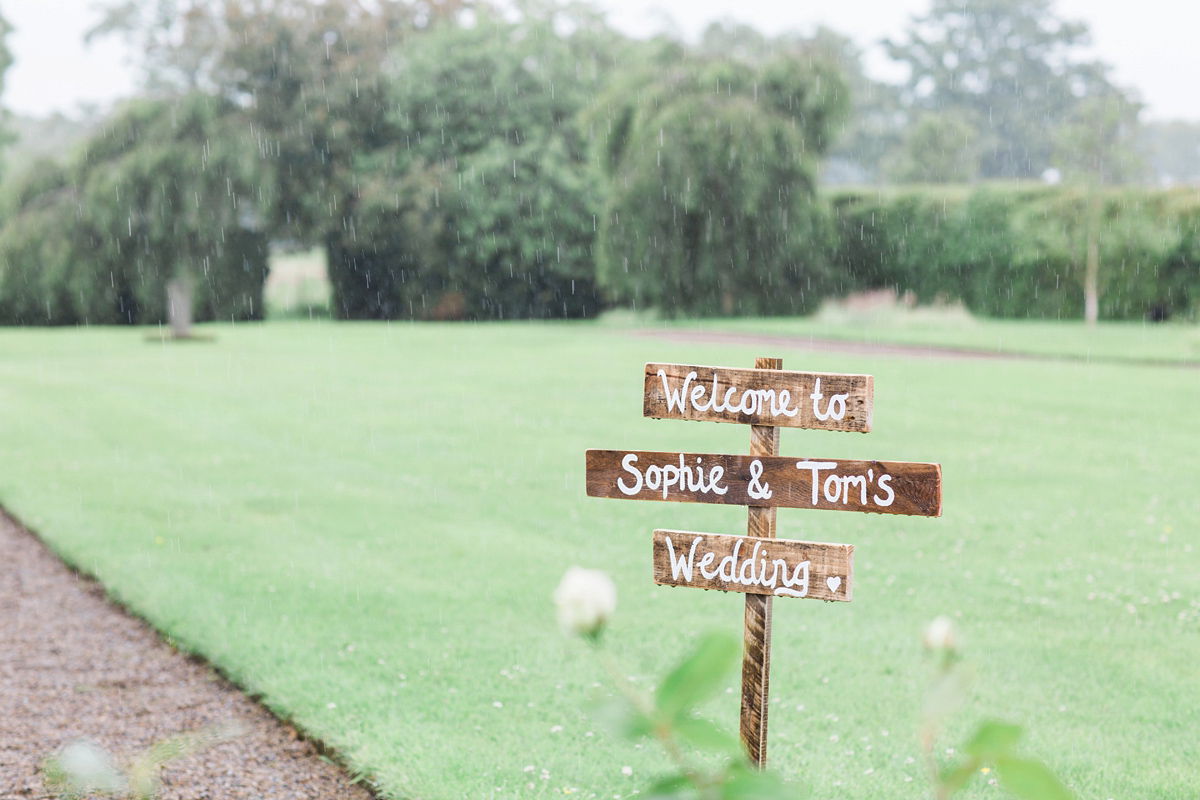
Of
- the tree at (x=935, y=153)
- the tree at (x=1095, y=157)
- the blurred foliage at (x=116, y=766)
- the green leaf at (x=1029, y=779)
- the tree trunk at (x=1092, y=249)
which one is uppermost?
the tree at (x=935, y=153)

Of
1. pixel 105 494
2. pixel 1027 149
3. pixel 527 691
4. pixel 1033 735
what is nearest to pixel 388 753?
pixel 527 691

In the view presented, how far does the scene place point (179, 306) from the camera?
2136 cm

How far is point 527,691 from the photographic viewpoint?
13.0 feet

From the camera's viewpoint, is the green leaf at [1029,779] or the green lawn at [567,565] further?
the green lawn at [567,565]

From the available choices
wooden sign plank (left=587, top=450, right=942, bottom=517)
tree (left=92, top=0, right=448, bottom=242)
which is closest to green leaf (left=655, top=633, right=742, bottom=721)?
wooden sign plank (left=587, top=450, right=942, bottom=517)

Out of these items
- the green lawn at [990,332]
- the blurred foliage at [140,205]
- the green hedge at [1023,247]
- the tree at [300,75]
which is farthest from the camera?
the tree at [300,75]

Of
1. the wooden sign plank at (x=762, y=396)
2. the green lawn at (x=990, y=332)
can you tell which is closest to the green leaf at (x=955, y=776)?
the wooden sign plank at (x=762, y=396)

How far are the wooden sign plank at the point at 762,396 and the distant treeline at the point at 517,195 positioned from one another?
18765 mm

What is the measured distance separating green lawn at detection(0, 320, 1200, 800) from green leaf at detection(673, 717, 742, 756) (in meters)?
2.50

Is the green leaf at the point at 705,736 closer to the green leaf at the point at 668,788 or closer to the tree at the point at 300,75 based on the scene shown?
the green leaf at the point at 668,788

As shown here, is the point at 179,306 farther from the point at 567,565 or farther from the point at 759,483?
the point at 759,483

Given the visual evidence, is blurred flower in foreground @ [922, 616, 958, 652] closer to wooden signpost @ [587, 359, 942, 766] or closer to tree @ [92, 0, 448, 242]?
wooden signpost @ [587, 359, 942, 766]

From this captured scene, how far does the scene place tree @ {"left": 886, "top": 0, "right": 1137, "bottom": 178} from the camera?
46438 millimetres

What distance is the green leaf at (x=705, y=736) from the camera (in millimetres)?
835
